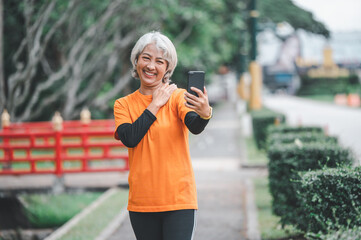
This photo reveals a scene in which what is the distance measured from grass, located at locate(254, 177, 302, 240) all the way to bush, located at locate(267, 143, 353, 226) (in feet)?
0.47

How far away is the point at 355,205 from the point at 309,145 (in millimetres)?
1930

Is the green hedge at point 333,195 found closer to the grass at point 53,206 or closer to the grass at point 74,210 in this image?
the grass at point 74,210

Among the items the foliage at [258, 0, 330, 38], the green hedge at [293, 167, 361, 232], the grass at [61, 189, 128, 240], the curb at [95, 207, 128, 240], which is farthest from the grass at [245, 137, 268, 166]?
the foliage at [258, 0, 330, 38]

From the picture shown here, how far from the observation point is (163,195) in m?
3.05

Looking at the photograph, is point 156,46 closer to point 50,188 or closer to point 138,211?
point 138,211

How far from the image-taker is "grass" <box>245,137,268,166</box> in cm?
1215

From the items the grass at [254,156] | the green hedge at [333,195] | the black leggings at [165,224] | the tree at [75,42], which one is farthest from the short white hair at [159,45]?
the tree at [75,42]

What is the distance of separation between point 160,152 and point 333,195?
1.76m

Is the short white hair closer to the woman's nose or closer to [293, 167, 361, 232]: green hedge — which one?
the woman's nose

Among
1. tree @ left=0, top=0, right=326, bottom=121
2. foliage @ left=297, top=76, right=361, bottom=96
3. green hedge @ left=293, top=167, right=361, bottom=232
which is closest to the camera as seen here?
green hedge @ left=293, top=167, right=361, bottom=232

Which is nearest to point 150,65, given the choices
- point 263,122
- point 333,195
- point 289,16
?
point 333,195

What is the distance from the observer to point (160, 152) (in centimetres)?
307

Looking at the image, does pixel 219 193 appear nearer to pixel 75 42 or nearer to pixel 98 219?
pixel 98 219

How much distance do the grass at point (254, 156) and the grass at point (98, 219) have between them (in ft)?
12.2
